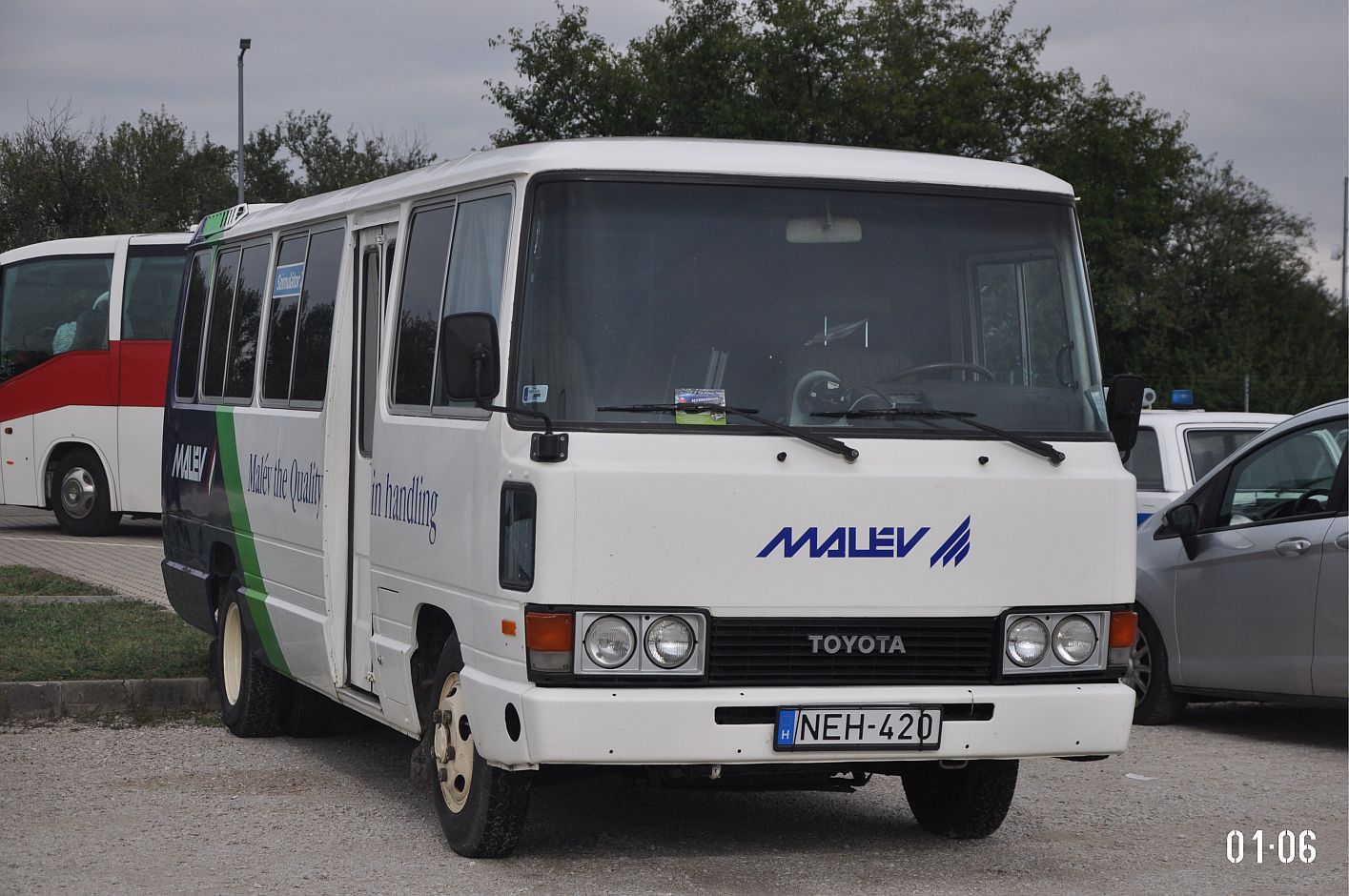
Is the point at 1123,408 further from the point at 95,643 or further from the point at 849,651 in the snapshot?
the point at 95,643

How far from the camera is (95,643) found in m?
11.2

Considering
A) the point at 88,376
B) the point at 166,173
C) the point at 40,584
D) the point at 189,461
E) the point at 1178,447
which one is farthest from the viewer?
the point at 166,173

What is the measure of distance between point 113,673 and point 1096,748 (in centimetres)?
597

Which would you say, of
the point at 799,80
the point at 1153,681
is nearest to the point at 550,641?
the point at 1153,681

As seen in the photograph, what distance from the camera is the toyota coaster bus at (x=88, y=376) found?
23047mm

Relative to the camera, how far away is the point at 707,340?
6223 millimetres

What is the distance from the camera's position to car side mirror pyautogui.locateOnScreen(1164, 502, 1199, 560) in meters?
10.3

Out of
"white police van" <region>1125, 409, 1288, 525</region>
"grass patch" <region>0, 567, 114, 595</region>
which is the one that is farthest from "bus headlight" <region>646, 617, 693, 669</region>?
"grass patch" <region>0, 567, 114, 595</region>

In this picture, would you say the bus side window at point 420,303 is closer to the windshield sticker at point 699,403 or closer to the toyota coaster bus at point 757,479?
the toyota coaster bus at point 757,479

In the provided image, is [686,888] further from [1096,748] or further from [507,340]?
[507,340]

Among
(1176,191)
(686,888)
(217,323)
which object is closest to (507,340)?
(686,888)

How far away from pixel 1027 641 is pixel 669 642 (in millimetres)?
1294

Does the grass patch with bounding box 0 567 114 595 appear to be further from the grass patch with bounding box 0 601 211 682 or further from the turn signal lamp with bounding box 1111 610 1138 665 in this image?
the turn signal lamp with bounding box 1111 610 1138 665

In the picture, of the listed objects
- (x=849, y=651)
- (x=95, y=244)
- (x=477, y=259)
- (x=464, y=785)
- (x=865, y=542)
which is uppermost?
(x=95, y=244)
